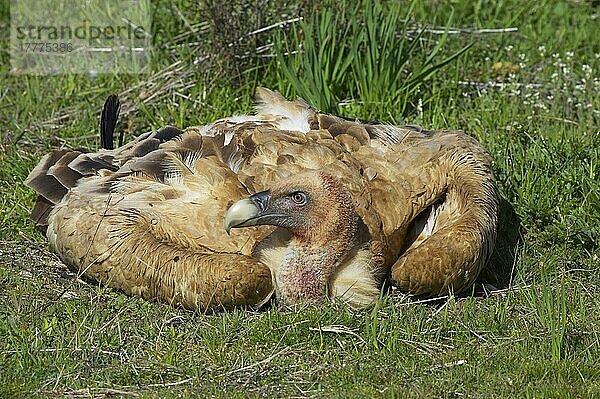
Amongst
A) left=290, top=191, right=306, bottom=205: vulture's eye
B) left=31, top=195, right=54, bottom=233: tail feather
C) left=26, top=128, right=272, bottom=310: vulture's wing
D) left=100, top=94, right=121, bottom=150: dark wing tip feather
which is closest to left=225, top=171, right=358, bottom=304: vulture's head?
left=290, top=191, right=306, bottom=205: vulture's eye

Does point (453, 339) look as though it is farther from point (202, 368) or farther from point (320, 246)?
point (202, 368)

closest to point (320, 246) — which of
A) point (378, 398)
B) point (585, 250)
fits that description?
point (378, 398)

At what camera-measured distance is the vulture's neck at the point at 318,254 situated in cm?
646

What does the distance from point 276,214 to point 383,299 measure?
806mm

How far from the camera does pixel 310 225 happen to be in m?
6.49

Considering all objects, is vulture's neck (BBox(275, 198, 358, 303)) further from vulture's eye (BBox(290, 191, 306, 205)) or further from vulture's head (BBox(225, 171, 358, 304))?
vulture's eye (BBox(290, 191, 306, 205))

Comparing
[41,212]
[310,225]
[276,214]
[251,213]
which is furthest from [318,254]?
[41,212]

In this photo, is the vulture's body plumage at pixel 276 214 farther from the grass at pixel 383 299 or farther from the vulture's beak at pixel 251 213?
the grass at pixel 383 299

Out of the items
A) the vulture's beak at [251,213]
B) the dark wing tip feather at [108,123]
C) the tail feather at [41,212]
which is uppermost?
the vulture's beak at [251,213]

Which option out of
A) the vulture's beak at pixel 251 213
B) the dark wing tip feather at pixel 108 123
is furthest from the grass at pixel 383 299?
the dark wing tip feather at pixel 108 123

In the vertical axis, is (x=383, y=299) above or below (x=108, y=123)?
below

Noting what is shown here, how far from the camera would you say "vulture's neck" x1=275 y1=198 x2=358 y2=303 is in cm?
646

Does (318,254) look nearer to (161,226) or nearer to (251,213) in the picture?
(251,213)

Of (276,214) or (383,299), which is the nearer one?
(276,214)
